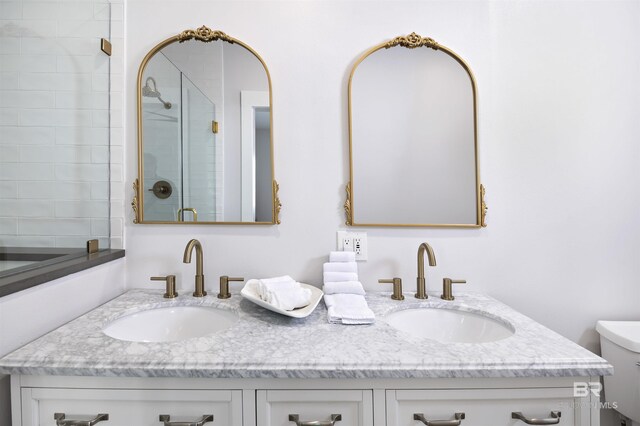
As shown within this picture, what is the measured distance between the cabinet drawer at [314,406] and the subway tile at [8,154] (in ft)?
3.75

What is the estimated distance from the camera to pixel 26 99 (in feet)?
3.66

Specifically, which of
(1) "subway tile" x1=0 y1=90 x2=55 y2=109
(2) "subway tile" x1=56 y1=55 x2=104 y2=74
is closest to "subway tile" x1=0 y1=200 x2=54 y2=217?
(1) "subway tile" x1=0 y1=90 x2=55 y2=109

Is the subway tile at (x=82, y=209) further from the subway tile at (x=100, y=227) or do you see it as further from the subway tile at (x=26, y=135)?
the subway tile at (x=26, y=135)

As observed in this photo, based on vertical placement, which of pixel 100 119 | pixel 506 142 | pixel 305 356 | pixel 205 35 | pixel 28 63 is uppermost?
pixel 205 35

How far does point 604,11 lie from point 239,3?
167 cm

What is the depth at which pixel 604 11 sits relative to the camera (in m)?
1.41

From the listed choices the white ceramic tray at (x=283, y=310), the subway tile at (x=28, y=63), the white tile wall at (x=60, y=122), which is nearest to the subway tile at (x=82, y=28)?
the white tile wall at (x=60, y=122)

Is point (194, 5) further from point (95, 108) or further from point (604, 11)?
point (604, 11)

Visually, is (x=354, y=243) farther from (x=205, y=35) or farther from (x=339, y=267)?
(x=205, y=35)

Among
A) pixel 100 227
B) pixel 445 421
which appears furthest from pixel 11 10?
pixel 445 421

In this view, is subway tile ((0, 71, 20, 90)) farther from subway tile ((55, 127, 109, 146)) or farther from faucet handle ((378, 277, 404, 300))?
faucet handle ((378, 277, 404, 300))

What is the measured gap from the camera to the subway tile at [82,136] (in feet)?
4.11

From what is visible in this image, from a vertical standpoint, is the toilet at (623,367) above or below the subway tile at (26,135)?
below

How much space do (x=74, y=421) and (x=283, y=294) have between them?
2.15ft
